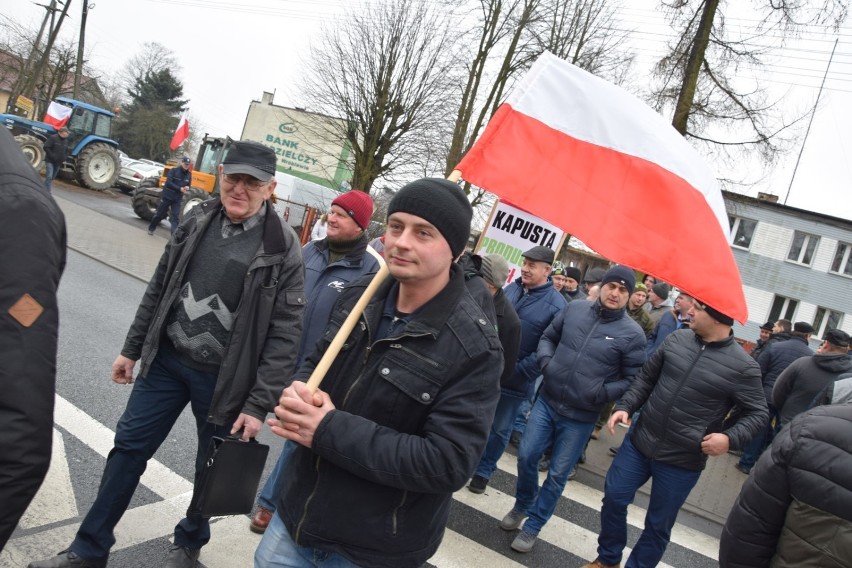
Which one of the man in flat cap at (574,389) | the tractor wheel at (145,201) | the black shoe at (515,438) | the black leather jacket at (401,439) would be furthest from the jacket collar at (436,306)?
the tractor wheel at (145,201)

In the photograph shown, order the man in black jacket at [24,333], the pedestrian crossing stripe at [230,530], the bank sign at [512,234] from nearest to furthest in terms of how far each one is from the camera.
Result: the man in black jacket at [24,333] → the pedestrian crossing stripe at [230,530] → the bank sign at [512,234]

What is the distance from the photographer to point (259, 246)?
3172 mm

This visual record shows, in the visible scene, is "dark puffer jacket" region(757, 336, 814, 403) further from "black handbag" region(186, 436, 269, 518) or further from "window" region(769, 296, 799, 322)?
"window" region(769, 296, 799, 322)

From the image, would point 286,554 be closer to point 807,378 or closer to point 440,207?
point 440,207

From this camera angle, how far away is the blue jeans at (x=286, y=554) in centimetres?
218

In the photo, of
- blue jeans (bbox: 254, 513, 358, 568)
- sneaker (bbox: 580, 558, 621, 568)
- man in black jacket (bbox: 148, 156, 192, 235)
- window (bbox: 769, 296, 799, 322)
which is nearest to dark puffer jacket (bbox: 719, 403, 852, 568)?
blue jeans (bbox: 254, 513, 358, 568)

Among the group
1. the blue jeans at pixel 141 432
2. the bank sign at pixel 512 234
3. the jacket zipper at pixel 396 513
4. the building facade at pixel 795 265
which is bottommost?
the blue jeans at pixel 141 432

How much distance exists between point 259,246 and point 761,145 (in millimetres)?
13904

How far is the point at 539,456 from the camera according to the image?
16.4 ft

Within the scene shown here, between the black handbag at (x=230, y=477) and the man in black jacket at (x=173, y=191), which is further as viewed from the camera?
the man in black jacket at (x=173, y=191)

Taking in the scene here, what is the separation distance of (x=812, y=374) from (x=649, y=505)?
4153 millimetres

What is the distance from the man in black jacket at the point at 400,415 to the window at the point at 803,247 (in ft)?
122

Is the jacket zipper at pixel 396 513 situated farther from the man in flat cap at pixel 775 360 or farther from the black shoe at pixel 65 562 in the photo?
the man in flat cap at pixel 775 360

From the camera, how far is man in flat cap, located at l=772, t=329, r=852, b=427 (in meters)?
7.19
